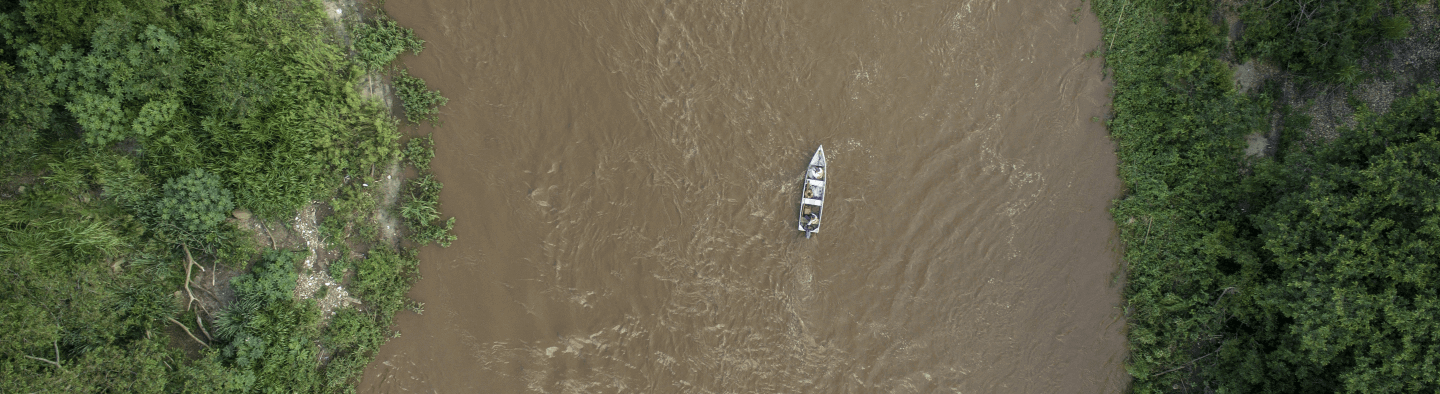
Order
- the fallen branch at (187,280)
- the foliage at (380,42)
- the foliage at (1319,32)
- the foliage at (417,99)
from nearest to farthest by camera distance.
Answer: the fallen branch at (187,280) → the foliage at (1319,32) → the foliage at (380,42) → the foliage at (417,99)

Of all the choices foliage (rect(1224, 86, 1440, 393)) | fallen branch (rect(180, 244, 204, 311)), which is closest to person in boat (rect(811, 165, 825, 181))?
foliage (rect(1224, 86, 1440, 393))

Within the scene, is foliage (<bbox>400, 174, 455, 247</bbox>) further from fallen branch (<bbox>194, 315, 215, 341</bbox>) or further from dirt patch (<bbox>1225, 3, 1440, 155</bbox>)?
dirt patch (<bbox>1225, 3, 1440, 155</bbox>)

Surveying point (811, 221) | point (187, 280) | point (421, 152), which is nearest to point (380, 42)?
Answer: point (421, 152)

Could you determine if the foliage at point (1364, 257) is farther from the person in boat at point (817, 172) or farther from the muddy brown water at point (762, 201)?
the person in boat at point (817, 172)

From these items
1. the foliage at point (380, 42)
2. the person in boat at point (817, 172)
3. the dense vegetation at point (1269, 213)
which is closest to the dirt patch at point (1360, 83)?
the dense vegetation at point (1269, 213)

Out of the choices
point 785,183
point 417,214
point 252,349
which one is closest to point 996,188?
point 785,183

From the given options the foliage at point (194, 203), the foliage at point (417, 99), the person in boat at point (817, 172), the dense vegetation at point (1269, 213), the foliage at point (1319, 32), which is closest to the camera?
the dense vegetation at point (1269, 213)

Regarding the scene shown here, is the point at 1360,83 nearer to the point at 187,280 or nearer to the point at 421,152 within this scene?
the point at 421,152
